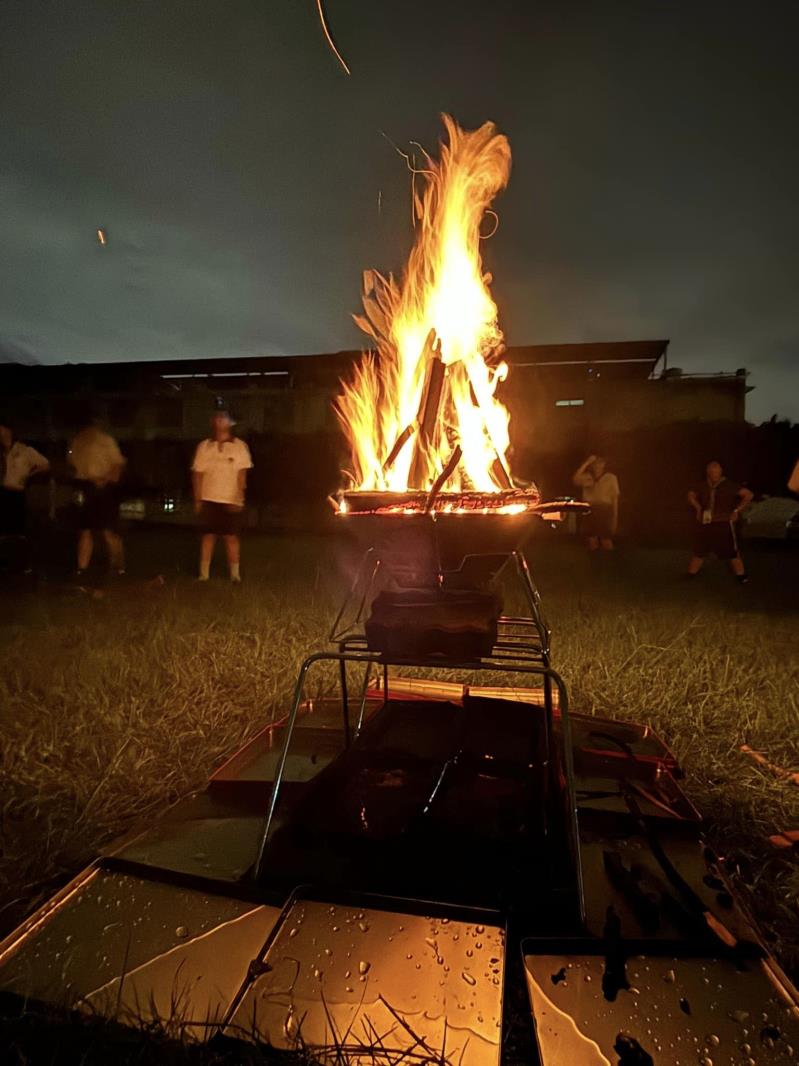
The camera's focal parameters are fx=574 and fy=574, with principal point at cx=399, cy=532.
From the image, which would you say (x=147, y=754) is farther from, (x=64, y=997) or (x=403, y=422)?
(x=403, y=422)

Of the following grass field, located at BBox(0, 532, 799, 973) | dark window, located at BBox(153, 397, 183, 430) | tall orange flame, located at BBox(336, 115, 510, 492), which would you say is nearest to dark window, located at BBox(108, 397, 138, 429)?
dark window, located at BBox(153, 397, 183, 430)

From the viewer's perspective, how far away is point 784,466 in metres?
19.1

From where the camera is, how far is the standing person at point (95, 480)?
638 centimetres

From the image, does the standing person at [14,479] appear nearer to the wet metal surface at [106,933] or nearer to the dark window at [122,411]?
the wet metal surface at [106,933]

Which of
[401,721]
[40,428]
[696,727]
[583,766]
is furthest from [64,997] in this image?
[40,428]

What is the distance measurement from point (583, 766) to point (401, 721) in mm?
828

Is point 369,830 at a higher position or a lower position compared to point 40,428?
lower

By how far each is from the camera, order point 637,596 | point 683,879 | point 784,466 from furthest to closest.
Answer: point 784,466 < point 637,596 < point 683,879

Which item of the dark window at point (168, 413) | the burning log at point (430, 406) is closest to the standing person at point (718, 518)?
the burning log at point (430, 406)

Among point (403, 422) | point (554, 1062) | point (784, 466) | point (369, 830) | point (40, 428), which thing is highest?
point (40, 428)

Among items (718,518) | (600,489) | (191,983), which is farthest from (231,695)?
(600,489)

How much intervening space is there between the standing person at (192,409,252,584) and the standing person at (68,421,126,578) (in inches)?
35.0

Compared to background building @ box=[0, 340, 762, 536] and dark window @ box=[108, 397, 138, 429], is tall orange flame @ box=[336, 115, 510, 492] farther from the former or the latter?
dark window @ box=[108, 397, 138, 429]

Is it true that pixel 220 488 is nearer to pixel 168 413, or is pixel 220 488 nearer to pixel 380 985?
pixel 380 985
